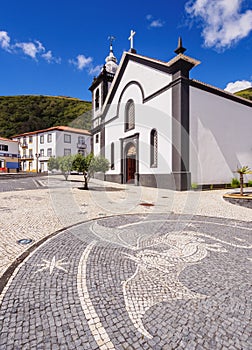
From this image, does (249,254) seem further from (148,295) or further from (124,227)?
(124,227)

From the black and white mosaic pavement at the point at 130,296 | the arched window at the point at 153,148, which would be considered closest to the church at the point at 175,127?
the arched window at the point at 153,148

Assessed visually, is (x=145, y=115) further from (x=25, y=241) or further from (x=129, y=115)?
(x=25, y=241)

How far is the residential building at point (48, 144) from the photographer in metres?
42.5

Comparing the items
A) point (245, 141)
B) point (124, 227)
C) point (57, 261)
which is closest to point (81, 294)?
point (57, 261)

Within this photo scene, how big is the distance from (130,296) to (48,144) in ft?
148

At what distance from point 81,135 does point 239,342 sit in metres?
45.5

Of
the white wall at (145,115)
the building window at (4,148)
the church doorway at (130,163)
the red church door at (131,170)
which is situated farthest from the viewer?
the building window at (4,148)

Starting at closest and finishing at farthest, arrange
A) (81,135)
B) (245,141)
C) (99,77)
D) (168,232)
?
(168,232) → (245,141) → (99,77) → (81,135)

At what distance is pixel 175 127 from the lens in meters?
13.0

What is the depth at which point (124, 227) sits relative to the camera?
5266 mm

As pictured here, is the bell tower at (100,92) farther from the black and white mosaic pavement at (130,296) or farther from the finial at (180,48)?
the black and white mosaic pavement at (130,296)

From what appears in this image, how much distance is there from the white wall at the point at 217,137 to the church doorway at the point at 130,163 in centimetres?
603

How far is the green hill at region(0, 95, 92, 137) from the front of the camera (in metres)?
53.1

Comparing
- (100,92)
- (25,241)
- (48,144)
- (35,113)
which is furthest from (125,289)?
(35,113)
